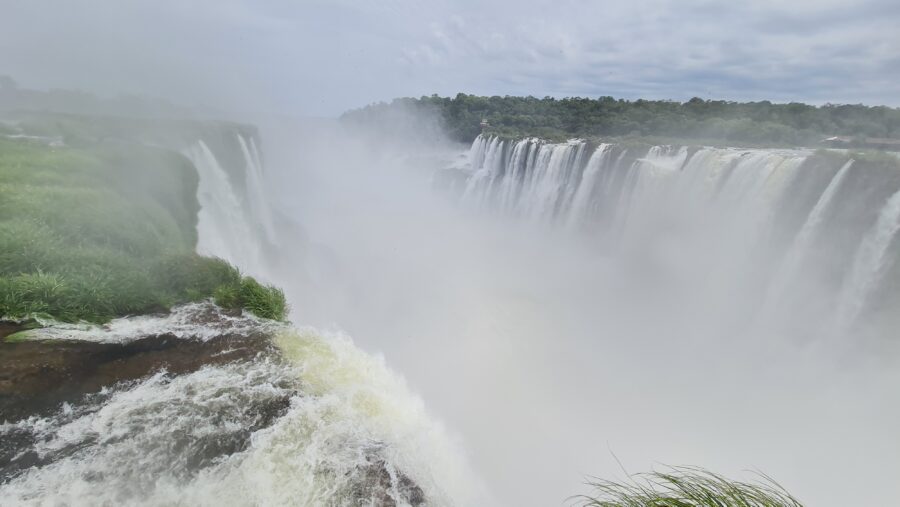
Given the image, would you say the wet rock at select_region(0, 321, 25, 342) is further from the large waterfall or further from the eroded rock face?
the large waterfall

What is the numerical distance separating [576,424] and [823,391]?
6.92 m

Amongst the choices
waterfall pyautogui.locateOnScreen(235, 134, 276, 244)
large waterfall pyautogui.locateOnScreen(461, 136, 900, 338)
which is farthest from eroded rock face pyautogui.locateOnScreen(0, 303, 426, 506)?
waterfall pyautogui.locateOnScreen(235, 134, 276, 244)

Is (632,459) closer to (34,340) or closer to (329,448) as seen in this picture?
(329,448)

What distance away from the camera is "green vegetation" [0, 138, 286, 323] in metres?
5.76

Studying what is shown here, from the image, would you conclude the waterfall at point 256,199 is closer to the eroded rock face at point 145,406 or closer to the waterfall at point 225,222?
the waterfall at point 225,222

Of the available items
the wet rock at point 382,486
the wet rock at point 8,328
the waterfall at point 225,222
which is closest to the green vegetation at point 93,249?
the wet rock at point 8,328

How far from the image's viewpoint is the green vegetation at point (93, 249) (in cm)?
576

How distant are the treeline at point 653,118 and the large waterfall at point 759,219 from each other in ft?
39.1

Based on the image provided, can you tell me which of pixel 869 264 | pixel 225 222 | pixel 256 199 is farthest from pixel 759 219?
pixel 256 199

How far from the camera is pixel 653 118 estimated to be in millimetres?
42250

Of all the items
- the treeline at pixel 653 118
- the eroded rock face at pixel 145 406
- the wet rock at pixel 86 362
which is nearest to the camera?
the eroded rock face at pixel 145 406

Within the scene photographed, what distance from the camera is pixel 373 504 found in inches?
139

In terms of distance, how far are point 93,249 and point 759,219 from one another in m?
18.9

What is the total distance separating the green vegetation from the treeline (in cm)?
3149
